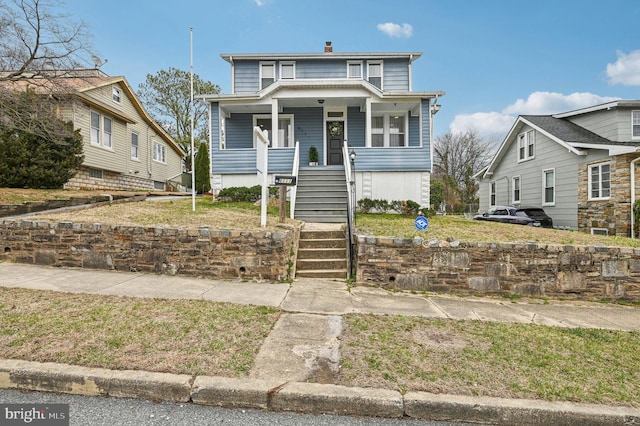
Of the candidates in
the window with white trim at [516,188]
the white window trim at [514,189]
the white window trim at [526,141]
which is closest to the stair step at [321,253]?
the white window trim at [526,141]

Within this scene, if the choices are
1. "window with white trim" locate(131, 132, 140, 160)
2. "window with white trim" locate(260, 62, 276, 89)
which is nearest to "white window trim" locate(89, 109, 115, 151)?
"window with white trim" locate(131, 132, 140, 160)

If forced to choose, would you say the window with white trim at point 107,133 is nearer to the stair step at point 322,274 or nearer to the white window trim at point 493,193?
the stair step at point 322,274

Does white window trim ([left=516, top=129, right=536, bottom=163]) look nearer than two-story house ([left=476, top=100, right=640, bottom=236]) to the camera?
No

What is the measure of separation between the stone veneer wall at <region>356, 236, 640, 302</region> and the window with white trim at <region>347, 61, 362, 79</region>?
12.7 m

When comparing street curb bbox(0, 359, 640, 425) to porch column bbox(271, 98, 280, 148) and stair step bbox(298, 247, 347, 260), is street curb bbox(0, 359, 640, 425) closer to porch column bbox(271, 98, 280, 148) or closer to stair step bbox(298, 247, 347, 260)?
stair step bbox(298, 247, 347, 260)

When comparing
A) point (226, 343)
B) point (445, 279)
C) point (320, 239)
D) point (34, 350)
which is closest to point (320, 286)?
point (320, 239)

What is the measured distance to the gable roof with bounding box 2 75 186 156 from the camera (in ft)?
36.9

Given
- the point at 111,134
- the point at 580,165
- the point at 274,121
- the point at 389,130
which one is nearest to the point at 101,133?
the point at 111,134

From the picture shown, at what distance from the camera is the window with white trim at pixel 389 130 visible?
14.9 metres

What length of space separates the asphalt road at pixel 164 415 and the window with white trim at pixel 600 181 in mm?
15085

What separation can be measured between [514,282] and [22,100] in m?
14.6

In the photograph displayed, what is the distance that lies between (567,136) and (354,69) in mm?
10428

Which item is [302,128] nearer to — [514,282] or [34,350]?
[514,282]

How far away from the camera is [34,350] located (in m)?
3.01
